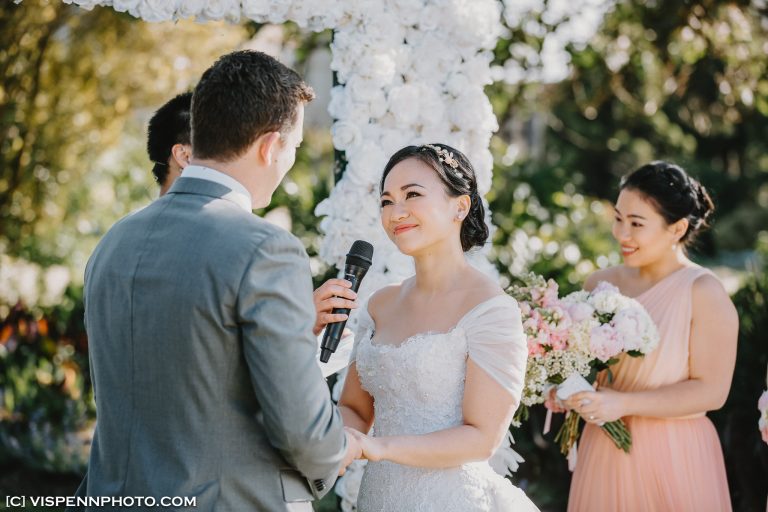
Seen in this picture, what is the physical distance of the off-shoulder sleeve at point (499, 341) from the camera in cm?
255

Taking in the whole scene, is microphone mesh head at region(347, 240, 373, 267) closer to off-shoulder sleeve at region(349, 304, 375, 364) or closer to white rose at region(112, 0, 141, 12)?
off-shoulder sleeve at region(349, 304, 375, 364)

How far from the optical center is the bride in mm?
2545

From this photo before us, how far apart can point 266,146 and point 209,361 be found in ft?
1.89

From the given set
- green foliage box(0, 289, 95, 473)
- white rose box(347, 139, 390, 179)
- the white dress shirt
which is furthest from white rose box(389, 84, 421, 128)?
green foliage box(0, 289, 95, 473)

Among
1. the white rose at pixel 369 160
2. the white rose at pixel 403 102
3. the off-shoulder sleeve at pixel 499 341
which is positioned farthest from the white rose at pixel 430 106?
the off-shoulder sleeve at pixel 499 341

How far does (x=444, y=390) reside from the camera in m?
2.68

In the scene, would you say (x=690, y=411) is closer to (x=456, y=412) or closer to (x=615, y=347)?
(x=615, y=347)

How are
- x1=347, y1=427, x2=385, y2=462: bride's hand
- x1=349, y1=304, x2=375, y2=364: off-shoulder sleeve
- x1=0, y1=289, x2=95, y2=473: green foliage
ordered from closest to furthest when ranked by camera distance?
1. x1=347, y1=427, x2=385, y2=462: bride's hand
2. x1=349, y1=304, x2=375, y2=364: off-shoulder sleeve
3. x1=0, y1=289, x2=95, y2=473: green foliage

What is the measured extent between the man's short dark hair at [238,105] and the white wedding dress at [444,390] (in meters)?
0.91

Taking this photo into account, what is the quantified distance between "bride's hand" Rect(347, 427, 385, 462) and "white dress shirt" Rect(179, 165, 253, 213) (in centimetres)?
75

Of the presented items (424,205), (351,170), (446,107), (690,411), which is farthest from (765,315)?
(424,205)

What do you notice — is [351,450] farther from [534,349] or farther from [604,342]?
[604,342]

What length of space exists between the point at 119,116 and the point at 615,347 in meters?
7.64

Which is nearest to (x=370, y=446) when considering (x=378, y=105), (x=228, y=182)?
(x=228, y=182)
